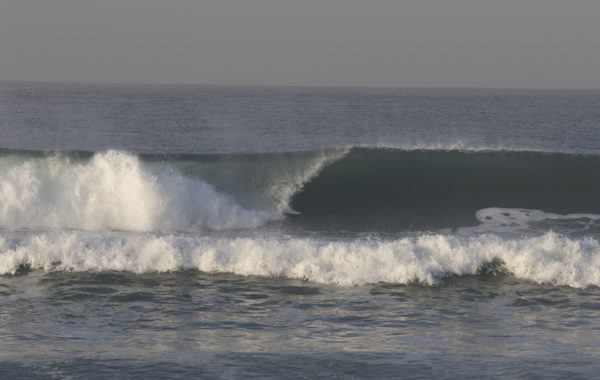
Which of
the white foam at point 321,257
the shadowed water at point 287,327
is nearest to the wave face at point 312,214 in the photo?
the white foam at point 321,257

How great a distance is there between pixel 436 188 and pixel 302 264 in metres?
8.23

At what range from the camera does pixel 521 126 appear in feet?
180

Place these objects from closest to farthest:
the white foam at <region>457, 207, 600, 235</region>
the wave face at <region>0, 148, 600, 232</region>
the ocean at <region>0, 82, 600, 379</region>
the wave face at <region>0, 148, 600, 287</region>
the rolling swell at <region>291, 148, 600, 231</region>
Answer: the ocean at <region>0, 82, 600, 379</region>
the wave face at <region>0, 148, 600, 287</region>
the white foam at <region>457, 207, 600, 235</region>
the wave face at <region>0, 148, 600, 232</region>
the rolling swell at <region>291, 148, 600, 231</region>

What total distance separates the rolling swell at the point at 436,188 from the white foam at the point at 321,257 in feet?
12.0

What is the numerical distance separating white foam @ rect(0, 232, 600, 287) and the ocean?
33 millimetres

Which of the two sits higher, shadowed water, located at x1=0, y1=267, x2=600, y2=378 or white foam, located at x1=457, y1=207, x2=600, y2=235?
white foam, located at x1=457, y1=207, x2=600, y2=235

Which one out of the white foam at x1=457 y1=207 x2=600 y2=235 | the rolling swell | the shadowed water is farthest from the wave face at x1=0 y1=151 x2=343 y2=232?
the white foam at x1=457 y1=207 x2=600 y2=235

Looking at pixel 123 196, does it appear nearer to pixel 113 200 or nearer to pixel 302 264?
pixel 113 200

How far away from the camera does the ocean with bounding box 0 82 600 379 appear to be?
7871 mm

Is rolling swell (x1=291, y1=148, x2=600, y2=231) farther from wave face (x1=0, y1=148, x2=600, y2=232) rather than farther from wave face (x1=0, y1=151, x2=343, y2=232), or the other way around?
wave face (x1=0, y1=151, x2=343, y2=232)

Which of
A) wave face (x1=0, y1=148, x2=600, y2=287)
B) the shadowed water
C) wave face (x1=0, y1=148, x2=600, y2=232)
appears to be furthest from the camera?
wave face (x1=0, y1=148, x2=600, y2=232)

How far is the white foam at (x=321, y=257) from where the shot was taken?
11422 mm

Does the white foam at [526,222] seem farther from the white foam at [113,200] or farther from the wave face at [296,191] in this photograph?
the white foam at [113,200]

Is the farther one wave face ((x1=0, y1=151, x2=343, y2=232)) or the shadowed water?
wave face ((x1=0, y1=151, x2=343, y2=232))
